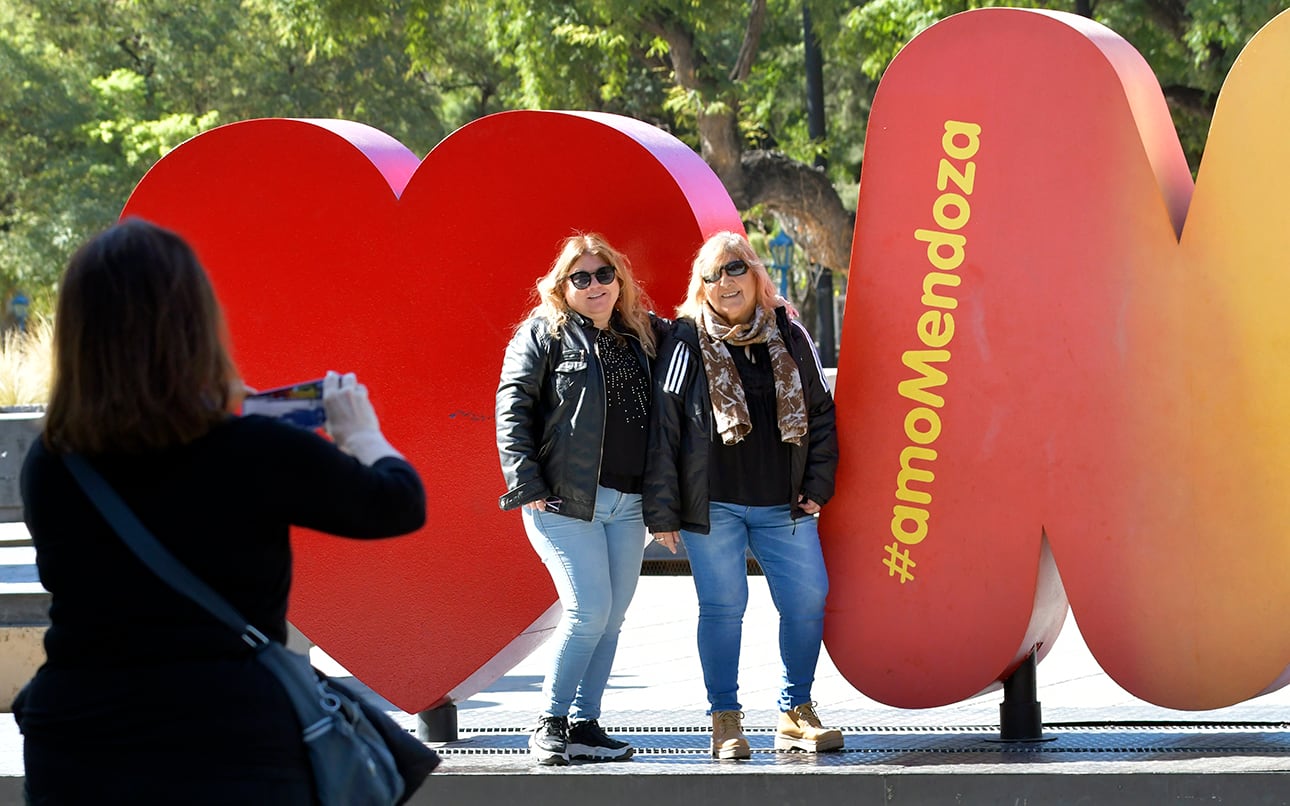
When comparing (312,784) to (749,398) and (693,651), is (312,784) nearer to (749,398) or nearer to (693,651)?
(749,398)

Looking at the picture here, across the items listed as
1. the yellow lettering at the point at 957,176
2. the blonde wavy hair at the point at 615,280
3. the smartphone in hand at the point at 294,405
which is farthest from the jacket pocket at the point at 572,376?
the smartphone in hand at the point at 294,405

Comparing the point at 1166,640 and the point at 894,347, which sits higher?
the point at 894,347

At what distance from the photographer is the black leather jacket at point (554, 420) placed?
516 centimetres

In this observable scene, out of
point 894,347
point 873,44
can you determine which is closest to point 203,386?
point 894,347

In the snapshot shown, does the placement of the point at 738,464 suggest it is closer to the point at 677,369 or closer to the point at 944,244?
the point at 677,369

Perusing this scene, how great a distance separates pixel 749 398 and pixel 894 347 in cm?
65

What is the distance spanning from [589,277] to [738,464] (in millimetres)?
774

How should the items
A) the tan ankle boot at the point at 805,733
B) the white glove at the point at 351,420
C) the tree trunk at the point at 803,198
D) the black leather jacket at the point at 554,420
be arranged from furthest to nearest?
the tree trunk at the point at 803,198, the tan ankle boot at the point at 805,733, the black leather jacket at the point at 554,420, the white glove at the point at 351,420

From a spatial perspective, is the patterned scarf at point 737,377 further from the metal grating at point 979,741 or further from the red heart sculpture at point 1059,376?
the metal grating at point 979,741

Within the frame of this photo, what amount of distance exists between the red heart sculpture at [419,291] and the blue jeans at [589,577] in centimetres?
58

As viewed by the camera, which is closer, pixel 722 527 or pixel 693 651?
pixel 722 527

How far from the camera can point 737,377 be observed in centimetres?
523

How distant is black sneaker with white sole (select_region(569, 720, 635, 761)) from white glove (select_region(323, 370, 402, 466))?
2.72m

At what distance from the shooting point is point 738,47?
976 inches
